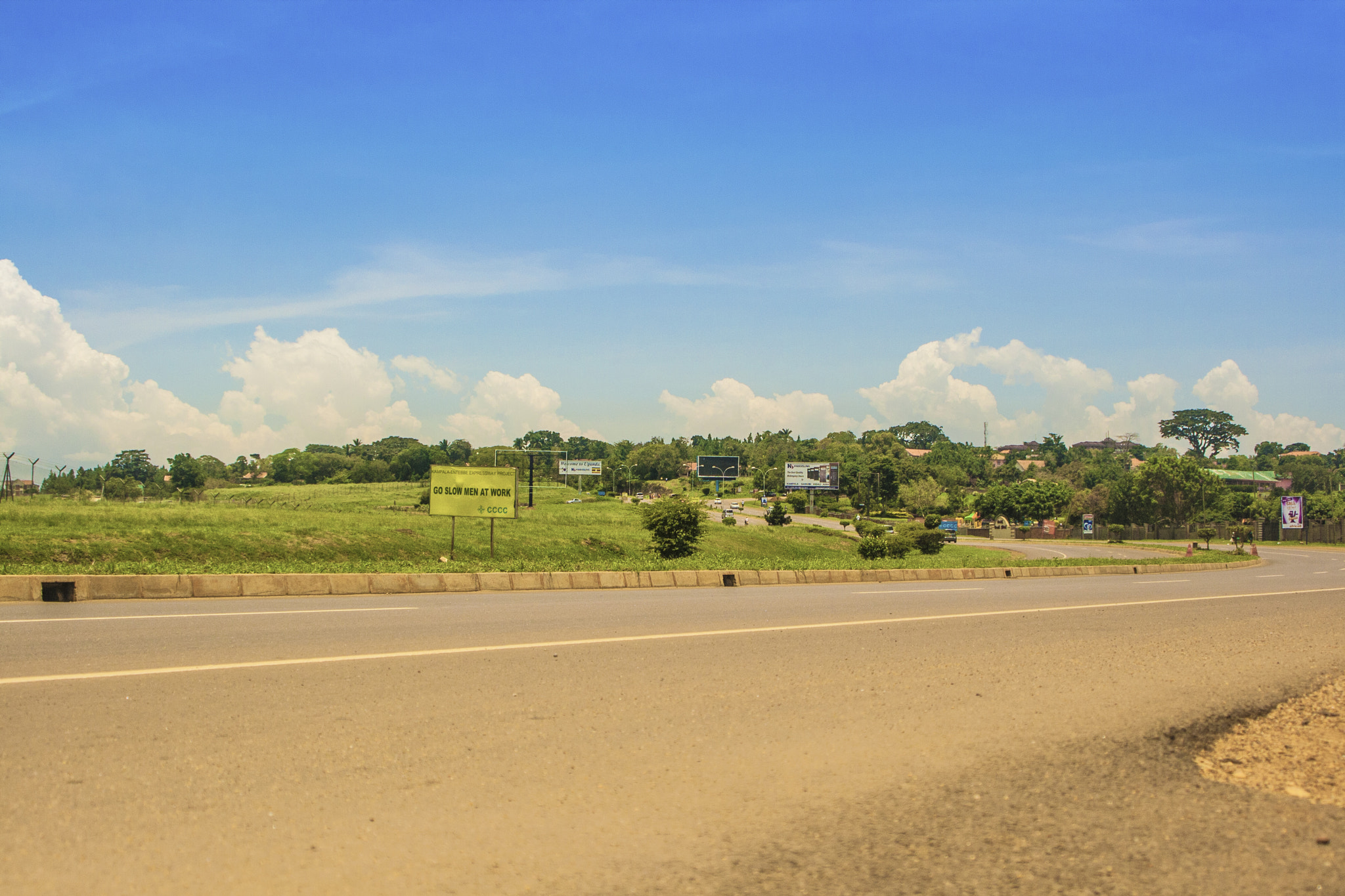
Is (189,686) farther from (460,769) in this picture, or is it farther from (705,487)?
(705,487)

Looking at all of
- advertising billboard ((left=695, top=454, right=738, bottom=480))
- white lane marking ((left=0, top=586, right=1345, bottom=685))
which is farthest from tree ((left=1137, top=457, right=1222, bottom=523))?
white lane marking ((left=0, top=586, right=1345, bottom=685))

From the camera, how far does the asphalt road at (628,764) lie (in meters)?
3.82

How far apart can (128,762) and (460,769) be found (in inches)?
69.3

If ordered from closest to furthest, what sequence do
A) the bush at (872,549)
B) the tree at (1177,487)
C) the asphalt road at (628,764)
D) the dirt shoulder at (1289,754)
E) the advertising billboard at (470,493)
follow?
1. the asphalt road at (628,764)
2. the dirt shoulder at (1289,754)
3. the advertising billboard at (470,493)
4. the bush at (872,549)
5. the tree at (1177,487)

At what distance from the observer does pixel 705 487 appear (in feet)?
521

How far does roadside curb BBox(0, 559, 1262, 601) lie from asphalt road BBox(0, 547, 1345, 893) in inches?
152

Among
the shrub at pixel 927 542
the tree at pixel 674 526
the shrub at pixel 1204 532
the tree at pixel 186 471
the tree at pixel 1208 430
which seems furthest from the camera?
the tree at pixel 1208 430

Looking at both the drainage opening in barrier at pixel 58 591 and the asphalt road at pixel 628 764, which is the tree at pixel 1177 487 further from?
the drainage opening in barrier at pixel 58 591

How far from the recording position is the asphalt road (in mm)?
3824

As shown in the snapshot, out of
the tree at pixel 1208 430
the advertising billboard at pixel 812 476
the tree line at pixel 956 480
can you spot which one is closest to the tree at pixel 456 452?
the tree line at pixel 956 480

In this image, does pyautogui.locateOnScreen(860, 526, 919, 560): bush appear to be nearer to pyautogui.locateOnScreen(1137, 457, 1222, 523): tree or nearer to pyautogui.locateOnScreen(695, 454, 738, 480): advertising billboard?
pyautogui.locateOnScreen(1137, 457, 1222, 523): tree

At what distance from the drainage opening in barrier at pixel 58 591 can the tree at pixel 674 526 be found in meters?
18.2

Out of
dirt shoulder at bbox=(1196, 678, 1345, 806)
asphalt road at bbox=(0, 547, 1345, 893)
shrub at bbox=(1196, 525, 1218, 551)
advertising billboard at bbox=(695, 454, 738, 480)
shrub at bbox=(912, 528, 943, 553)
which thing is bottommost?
shrub at bbox=(1196, 525, 1218, 551)

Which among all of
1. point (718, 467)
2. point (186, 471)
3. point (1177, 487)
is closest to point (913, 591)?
point (1177, 487)
